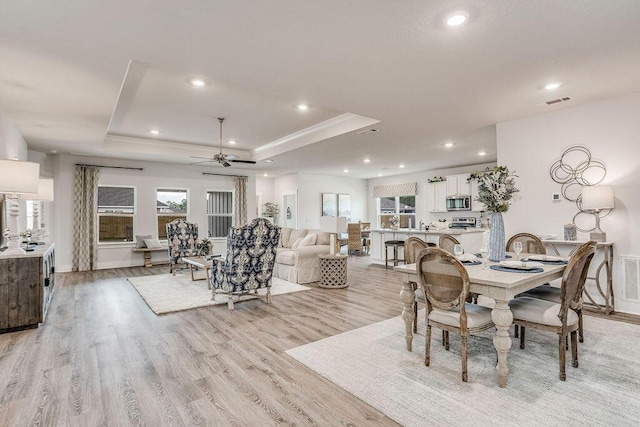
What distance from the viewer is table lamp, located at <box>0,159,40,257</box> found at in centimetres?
358

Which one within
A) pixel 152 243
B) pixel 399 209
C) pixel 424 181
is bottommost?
pixel 152 243

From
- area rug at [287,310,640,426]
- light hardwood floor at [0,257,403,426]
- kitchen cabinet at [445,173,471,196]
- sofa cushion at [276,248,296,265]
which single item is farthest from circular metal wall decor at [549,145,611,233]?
kitchen cabinet at [445,173,471,196]

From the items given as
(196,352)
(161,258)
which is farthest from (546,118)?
(161,258)

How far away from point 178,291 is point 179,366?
2.84 meters

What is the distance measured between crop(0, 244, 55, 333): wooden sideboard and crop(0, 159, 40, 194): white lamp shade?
0.72 meters

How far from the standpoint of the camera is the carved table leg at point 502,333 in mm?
2291

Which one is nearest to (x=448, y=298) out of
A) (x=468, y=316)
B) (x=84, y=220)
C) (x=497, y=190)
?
(x=468, y=316)

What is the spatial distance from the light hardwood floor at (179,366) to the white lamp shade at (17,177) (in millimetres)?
1552

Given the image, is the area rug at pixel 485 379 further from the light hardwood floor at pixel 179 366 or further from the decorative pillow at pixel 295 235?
the decorative pillow at pixel 295 235

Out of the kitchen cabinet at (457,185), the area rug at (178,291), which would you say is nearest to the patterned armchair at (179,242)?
the area rug at (178,291)

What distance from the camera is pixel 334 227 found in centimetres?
582

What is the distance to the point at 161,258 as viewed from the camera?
8500 mm

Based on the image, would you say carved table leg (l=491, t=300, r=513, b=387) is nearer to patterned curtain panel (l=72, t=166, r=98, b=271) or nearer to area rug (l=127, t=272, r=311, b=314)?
area rug (l=127, t=272, r=311, b=314)

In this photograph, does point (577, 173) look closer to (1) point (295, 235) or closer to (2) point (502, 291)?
(2) point (502, 291)
